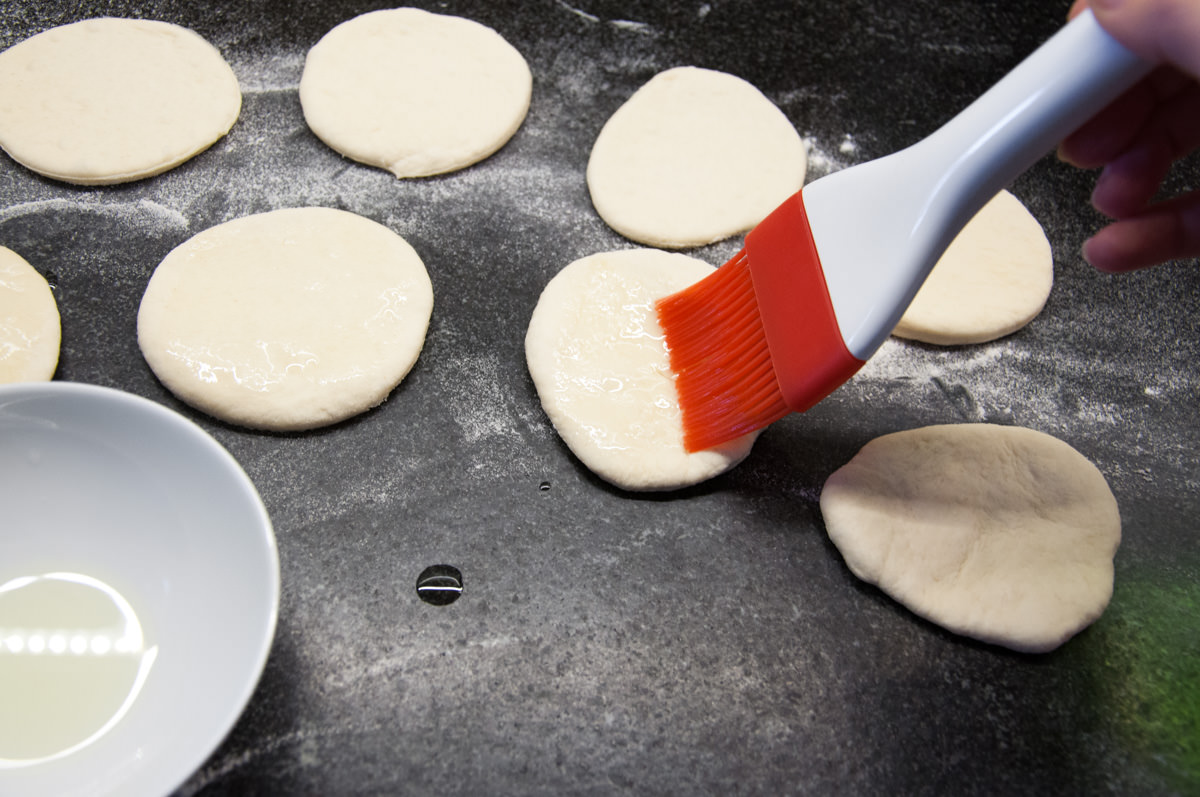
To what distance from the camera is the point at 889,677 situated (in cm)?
128

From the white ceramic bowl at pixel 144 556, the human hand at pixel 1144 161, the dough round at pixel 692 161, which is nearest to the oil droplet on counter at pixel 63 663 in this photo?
the white ceramic bowl at pixel 144 556

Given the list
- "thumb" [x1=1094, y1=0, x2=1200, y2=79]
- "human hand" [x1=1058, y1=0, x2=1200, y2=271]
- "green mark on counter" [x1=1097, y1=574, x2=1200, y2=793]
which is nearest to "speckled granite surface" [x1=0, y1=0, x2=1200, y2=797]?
"green mark on counter" [x1=1097, y1=574, x2=1200, y2=793]

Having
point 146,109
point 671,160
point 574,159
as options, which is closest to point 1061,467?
point 671,160

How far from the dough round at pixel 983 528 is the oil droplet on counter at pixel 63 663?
1102 millimetres

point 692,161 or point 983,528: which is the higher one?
point 692,161

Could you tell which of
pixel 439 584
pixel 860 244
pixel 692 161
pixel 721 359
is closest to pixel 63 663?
pixel 439 584

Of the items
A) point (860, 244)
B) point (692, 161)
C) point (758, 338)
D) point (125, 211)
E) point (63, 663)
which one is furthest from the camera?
point (692, 161)

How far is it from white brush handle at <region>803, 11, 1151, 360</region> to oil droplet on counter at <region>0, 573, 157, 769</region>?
1084 millimetres

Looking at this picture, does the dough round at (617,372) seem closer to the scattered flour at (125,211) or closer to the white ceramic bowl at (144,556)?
the white ceramic bowl at (144,556)

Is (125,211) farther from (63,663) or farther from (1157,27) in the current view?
(1157,27)

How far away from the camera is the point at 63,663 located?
1.00 meters

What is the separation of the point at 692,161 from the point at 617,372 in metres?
0.62

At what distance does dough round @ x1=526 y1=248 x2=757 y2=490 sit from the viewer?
137 cm

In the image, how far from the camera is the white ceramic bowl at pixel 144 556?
36.3 inches
